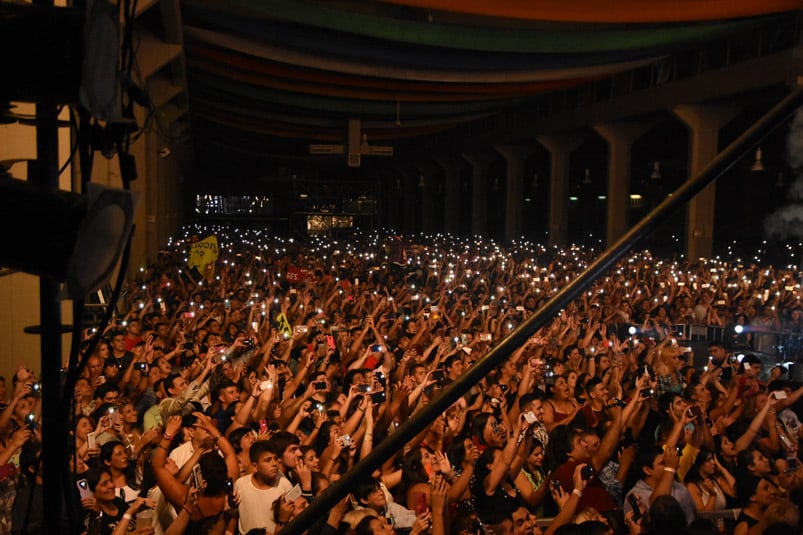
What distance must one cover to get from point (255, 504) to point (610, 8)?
47.1 feet

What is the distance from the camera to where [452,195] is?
166 feet

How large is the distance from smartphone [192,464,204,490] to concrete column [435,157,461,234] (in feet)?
145

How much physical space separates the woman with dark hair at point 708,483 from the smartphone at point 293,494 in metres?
2.79

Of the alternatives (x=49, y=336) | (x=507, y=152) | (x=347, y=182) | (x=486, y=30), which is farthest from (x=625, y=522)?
(x=347, y=182)

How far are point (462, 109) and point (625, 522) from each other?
1174 inches

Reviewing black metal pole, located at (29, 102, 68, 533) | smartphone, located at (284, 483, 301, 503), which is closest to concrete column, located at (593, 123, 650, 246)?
smartphone, located at (284, 483, 301, 503)

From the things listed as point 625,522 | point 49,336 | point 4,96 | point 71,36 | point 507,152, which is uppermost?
point 507,152

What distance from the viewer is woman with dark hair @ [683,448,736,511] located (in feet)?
19.0

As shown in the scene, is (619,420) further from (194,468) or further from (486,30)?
(486,30)

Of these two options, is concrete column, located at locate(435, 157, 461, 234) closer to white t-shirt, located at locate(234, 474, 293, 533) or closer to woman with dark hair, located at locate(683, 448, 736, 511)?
woman with dark hair, located at locate(683, 448, 736, 511)

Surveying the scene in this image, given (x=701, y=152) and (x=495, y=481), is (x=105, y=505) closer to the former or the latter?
(x=495, y=481)

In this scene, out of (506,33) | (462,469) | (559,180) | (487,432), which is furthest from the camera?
(559,180)

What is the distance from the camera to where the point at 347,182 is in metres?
58.6

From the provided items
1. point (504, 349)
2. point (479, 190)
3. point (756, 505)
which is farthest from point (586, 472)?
point (479, 190)
